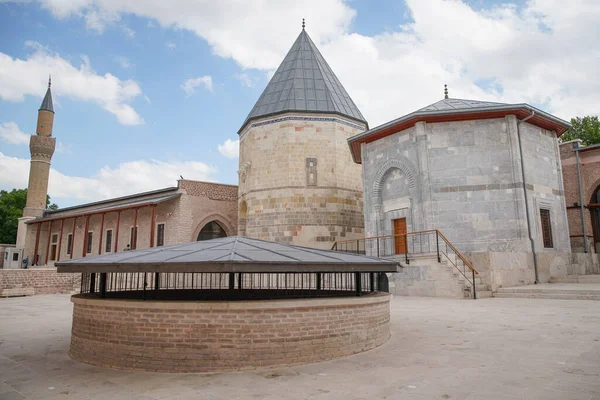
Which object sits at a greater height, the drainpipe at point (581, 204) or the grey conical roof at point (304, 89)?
the grey conical roof at point (304, 89)

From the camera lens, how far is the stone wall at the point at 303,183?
18.5 meters

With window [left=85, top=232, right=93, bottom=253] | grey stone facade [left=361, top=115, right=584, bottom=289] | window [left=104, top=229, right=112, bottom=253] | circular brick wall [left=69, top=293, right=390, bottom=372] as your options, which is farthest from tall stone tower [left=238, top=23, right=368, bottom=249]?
window [left=85, top=232, right=93, bottom=253]

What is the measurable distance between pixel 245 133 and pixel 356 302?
16594 millimetres

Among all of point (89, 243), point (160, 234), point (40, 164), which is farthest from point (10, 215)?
point (160, 234)

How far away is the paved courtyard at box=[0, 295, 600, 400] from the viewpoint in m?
3.91

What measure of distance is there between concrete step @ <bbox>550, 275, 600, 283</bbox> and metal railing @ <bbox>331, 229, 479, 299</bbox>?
3786 mm

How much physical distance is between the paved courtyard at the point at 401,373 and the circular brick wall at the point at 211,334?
7.5 inches

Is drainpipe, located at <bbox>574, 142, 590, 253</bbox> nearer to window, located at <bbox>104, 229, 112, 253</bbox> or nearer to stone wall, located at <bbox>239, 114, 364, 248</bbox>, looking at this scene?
stone wall, located at <bbox>239, 114, 364, 248</bbox>

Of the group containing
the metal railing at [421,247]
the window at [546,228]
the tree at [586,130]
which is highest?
the tree at [586,130]

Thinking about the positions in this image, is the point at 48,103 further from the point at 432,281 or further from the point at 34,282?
the point at 432,281

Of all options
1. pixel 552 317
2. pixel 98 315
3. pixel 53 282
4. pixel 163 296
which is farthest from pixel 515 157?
pixel 53 282

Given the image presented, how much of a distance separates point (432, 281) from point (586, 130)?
20.3 meters

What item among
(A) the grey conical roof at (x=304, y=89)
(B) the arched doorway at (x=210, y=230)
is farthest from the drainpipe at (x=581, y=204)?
(B) the arched doorway at (x=210, y=230)

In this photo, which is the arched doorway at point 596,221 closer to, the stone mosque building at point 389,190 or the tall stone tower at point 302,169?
the stone mosque building at point 389,190
